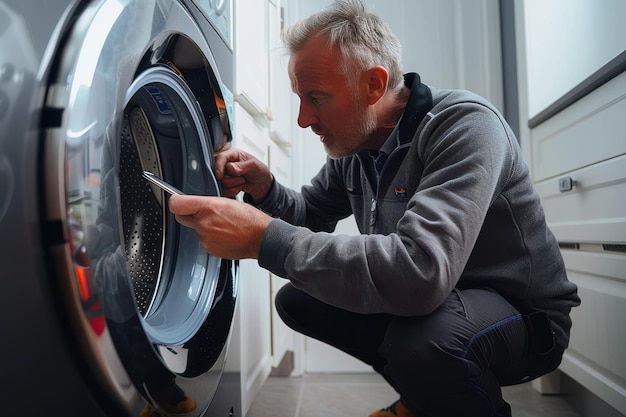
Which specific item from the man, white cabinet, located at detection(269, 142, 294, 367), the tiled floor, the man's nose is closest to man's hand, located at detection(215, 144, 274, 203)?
the man

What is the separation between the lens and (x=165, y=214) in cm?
86

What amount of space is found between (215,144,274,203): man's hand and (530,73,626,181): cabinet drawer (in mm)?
779

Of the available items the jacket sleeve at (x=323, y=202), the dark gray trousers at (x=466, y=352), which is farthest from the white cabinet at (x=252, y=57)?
the dark gray trousers at (x=466, y=352)

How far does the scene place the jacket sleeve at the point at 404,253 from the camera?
2.38ft

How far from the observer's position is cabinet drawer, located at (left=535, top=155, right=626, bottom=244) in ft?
3.64

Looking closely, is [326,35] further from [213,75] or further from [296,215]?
[296,215]

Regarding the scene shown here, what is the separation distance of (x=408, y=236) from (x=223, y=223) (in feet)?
0.90

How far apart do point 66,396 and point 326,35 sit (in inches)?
31.3

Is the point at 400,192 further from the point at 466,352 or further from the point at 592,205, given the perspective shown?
the point at 592,205

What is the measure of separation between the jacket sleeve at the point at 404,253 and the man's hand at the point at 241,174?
0.75 feet

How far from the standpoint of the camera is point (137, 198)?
78cm

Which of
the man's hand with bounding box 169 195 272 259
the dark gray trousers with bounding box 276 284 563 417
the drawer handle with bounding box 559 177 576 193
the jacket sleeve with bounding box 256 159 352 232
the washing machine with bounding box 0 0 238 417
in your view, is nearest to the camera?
the washing machine with bounding box 0 0 238 417

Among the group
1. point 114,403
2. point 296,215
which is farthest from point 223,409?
point 296,215

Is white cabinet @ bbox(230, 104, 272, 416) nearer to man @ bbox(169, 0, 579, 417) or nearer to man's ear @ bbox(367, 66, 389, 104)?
man @ bbox(169, 0, 579, 417)
